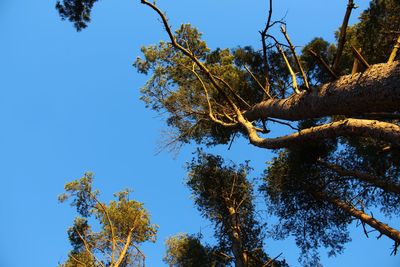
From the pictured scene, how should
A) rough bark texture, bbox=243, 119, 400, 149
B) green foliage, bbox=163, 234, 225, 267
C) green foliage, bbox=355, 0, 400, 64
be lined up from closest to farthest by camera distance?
rough bark texture, bbox=243, 119, 400, 149
green foliage, bbox=355, 0, 400, 64
green foliage, bbox=163, 234, 225, 267

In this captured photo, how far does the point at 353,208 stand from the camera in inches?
449

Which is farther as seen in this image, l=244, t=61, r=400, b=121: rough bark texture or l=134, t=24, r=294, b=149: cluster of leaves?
l=134, t=24, r=294, b=149: cluster of leaves

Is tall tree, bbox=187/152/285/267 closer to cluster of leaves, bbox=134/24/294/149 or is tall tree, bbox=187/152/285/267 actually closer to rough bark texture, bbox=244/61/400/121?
cluster of leaves, bbox=134/24/294/149

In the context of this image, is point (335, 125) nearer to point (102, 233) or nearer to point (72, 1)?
point (72, 1)

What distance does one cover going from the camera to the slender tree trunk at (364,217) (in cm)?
928

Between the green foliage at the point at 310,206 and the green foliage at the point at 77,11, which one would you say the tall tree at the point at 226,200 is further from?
the green foliage at the point at 77,11

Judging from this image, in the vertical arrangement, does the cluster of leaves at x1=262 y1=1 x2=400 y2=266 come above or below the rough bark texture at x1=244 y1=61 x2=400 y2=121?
above

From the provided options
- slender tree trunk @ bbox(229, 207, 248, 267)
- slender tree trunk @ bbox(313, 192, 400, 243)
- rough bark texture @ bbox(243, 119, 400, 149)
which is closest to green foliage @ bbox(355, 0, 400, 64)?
slender tree trunk @ bbox(313, 192, 400, 243)

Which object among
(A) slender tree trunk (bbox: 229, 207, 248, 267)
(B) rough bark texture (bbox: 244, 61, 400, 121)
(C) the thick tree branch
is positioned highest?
(C) the thick tree branch

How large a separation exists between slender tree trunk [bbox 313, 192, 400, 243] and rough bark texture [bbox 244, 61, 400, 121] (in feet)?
17.2

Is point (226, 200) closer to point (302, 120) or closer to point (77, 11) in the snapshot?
point (302, 120)

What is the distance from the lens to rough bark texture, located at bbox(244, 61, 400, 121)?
4301mm

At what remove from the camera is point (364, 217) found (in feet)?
35.2

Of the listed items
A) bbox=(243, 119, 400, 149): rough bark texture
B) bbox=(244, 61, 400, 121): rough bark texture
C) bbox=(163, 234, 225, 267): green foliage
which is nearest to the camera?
bbox=(244, 61, 400, 121): rough bark texture
